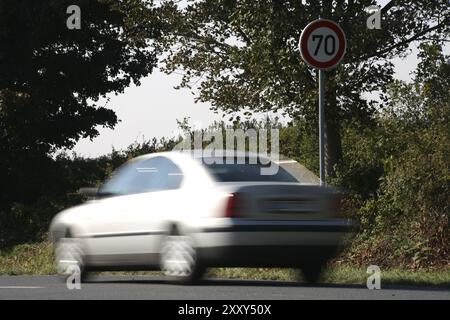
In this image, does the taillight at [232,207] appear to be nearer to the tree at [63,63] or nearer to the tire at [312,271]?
the tire at [312,271]

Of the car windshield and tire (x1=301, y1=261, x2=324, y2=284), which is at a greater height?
the car windshield

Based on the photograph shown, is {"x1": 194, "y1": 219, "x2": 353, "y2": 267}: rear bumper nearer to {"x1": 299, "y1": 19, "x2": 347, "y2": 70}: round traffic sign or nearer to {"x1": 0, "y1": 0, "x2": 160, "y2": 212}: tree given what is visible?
{"x1": 299, "y1": 19, "x2": 347, "y2": 70}: round traffic sign

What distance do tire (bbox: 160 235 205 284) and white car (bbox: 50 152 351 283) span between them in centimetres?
1

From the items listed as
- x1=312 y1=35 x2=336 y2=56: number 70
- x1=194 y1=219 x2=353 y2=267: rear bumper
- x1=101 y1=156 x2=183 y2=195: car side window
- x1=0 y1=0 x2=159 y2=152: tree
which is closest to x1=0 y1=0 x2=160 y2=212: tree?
x1=0 y1=0 x2=159 y2=152: tree

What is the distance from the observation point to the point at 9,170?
32.3m

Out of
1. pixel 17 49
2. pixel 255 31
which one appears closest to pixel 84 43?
pixel 17 49

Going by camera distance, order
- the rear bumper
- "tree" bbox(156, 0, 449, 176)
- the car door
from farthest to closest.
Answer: "tree" bbox(156, 0, 449, 176) → the car door → the rear bumper

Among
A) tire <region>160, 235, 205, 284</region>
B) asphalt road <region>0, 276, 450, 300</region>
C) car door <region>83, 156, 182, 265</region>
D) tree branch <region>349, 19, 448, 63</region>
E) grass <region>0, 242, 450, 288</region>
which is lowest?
grass <region>0, 242, 450, 288</region>

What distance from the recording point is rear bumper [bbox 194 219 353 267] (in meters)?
13.2

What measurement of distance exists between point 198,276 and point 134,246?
1.09m

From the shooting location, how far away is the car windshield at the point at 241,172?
13.9 metres

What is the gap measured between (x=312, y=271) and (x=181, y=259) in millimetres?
1876

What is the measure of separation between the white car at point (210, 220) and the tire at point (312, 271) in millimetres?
15

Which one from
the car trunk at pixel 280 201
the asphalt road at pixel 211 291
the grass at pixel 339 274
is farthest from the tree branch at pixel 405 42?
the car trunk at pixel 280 201
